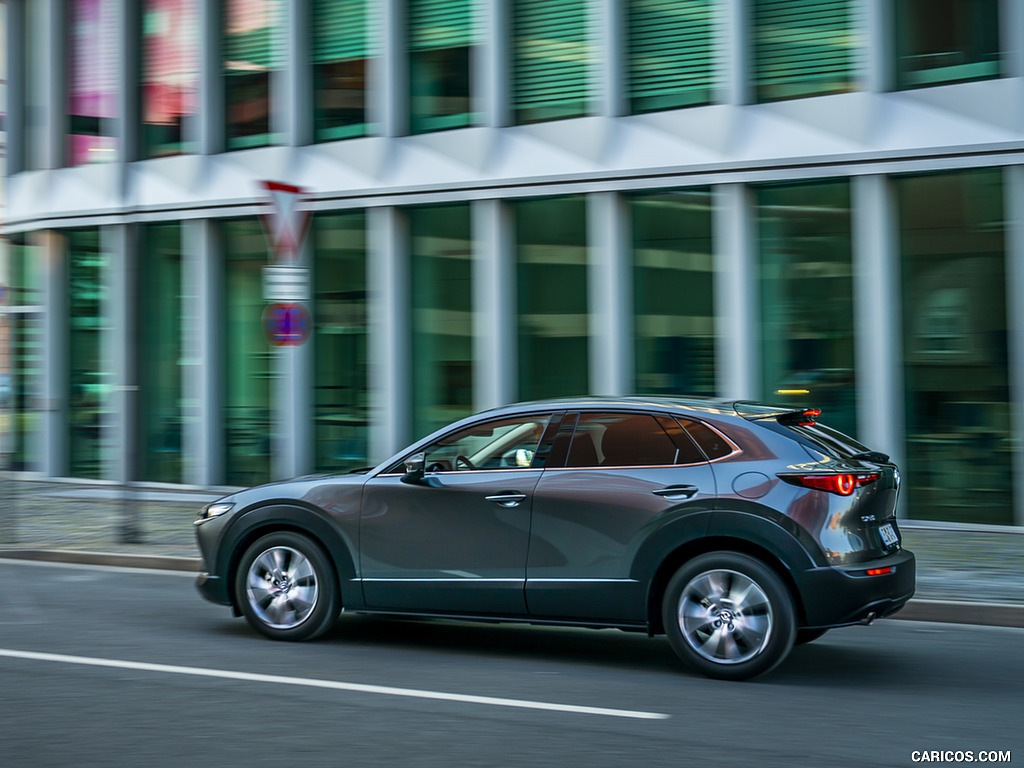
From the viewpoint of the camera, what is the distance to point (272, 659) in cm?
737

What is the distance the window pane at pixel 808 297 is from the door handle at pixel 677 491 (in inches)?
301

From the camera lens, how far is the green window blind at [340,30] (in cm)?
1734

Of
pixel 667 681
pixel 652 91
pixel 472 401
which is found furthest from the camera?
pixel 472 401

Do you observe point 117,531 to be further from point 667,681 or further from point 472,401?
point 667,681

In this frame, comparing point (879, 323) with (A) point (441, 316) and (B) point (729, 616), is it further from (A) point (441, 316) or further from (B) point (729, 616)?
(B) point (729, 616)

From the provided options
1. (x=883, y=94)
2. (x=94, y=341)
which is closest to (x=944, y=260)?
(x=883, y=94)

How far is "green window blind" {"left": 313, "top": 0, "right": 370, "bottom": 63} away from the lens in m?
17.3

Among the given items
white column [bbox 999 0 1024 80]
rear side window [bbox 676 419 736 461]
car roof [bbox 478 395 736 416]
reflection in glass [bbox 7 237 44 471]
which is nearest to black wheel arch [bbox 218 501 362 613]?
car roof [bbox 478 395 736 416]

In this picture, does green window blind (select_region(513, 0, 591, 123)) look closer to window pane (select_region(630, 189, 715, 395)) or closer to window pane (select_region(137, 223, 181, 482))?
window pane (select_region(630, 189, 715, 395))

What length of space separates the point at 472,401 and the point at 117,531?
4702mm

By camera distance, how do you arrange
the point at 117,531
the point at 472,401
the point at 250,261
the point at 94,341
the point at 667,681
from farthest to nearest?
the point at 94,341
the point at 250,261
the point at 472,401
the point at 117,531
the point at 667,681

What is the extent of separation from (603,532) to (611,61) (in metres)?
9.53

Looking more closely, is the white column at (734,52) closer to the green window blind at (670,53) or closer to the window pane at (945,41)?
the green window blind at (670,53)

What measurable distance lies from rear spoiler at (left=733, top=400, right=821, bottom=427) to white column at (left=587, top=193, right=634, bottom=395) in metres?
7.91
